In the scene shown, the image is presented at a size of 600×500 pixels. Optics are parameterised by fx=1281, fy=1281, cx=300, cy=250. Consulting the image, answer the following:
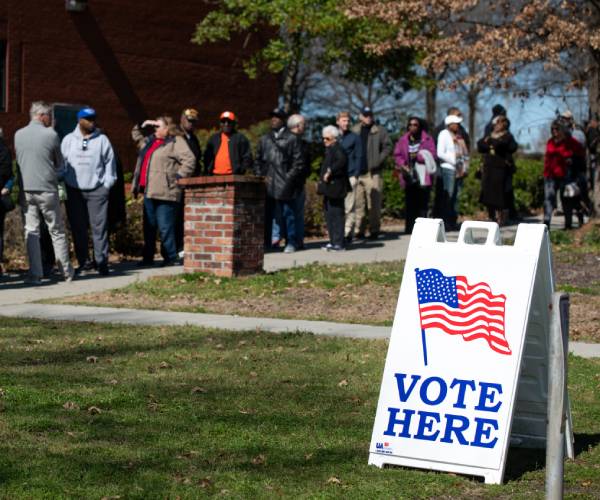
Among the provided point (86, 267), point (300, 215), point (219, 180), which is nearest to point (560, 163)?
point (300, 215)

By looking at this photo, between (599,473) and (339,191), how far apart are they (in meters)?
11.6

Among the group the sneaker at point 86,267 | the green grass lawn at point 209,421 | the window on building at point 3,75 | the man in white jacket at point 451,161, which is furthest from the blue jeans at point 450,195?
the green grass lawn at point 209,421

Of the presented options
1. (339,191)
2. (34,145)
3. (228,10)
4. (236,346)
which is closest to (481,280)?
(236,346)

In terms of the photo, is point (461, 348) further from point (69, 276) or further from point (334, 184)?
point (334, 184)

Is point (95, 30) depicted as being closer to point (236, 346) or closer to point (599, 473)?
point (236, 346)

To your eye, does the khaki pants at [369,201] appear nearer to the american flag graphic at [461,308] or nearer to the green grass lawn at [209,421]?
the green grass lawn at [209,421]

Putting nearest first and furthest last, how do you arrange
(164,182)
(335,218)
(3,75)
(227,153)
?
(164,182) < (227,153) < (335,218) < (3,75)

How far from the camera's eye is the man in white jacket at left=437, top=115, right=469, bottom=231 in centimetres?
2036

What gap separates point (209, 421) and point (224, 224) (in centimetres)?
711

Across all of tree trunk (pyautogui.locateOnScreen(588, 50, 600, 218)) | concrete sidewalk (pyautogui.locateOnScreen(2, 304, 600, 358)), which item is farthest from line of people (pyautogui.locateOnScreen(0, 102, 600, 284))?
concrete sidewalk (pyautogui.locateOnScreen(2, 304, 600, 358))

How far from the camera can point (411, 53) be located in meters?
27.7

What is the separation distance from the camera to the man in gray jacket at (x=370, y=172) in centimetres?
1953

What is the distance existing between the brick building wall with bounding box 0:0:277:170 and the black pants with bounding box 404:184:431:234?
694 cm

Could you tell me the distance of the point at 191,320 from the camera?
11398mm
